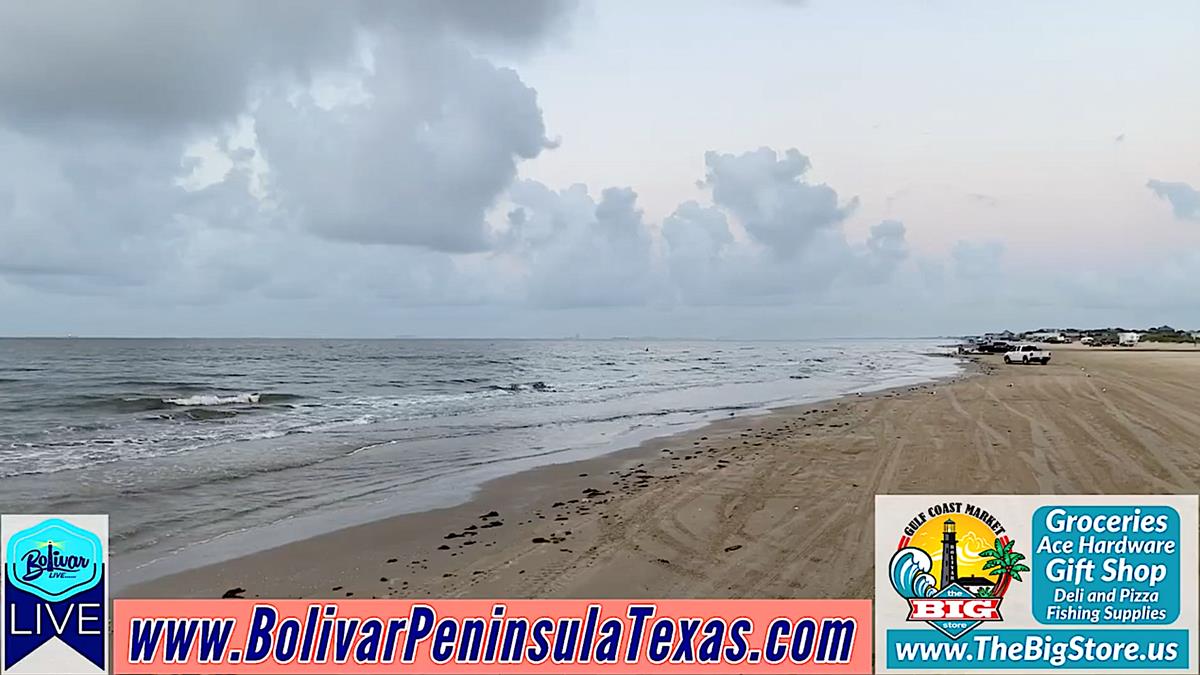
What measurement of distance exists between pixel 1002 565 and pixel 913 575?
54 cm

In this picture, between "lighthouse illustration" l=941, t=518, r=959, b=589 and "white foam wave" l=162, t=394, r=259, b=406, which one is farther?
"white foam wave" l=162, t=394, r=259, b=406

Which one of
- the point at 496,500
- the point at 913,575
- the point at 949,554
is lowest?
the point at 496,500

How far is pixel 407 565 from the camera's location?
7.23 meters

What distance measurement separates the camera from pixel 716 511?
893 centimetres

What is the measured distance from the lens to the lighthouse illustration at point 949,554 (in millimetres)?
4176

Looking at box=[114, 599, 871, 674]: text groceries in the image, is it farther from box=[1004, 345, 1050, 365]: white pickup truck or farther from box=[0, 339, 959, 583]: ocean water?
box=[1004, 345, 1050, 365]: white pickup truck

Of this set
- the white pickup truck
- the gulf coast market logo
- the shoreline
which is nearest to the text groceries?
the gulf coast market logo

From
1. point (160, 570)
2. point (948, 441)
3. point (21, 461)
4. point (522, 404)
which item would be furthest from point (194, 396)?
point (948, 441)

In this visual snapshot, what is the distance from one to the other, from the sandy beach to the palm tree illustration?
6.28 ft

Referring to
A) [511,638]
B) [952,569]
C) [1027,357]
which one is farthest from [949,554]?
[1027,357]

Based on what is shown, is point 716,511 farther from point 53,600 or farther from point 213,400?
point 213,400

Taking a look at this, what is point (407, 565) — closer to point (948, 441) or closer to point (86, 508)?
point (86, 508)

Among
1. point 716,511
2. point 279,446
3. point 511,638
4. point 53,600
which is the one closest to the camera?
point 53,600

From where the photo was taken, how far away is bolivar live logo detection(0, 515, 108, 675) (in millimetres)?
4590
